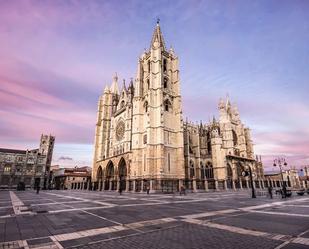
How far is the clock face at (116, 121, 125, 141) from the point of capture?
51.0 m

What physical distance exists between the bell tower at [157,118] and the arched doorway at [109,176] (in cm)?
1175

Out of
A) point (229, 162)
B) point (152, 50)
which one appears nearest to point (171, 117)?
point (152, 50)

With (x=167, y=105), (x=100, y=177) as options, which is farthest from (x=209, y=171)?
(x=100, y=177)

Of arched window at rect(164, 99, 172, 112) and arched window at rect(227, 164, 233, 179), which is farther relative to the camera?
arched window at rect(227, 164, 233, 179)

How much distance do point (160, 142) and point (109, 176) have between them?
66.9ft

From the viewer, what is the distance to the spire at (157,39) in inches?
1874

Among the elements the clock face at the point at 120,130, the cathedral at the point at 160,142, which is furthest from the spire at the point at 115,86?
the clock face at the point at 120,130

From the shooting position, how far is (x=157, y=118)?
40.6 m

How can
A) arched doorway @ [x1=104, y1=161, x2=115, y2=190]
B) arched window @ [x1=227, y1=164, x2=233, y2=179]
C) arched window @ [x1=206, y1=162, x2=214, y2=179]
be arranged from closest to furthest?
arched doorway @ [x1=104, y1=161, x2=115, y2=190] → arched window @ [x1=206, y1=162, x2=214, y2=179] → arched window @ [x1=227, y1=164, x2=233, y2=179]

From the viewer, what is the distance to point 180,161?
40438mm

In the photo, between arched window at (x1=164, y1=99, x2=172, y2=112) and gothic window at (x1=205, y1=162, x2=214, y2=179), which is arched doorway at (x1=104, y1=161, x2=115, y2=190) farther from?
gothic window at (x1=205, y1=162, x2=214, y2=179)

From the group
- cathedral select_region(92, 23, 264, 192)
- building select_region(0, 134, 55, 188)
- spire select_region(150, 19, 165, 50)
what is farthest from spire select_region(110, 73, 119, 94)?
building select_region(0, 134, 55, 188)

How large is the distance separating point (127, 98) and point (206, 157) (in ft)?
85.7

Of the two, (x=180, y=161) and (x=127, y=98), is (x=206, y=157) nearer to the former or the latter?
(x=180, y=161)
